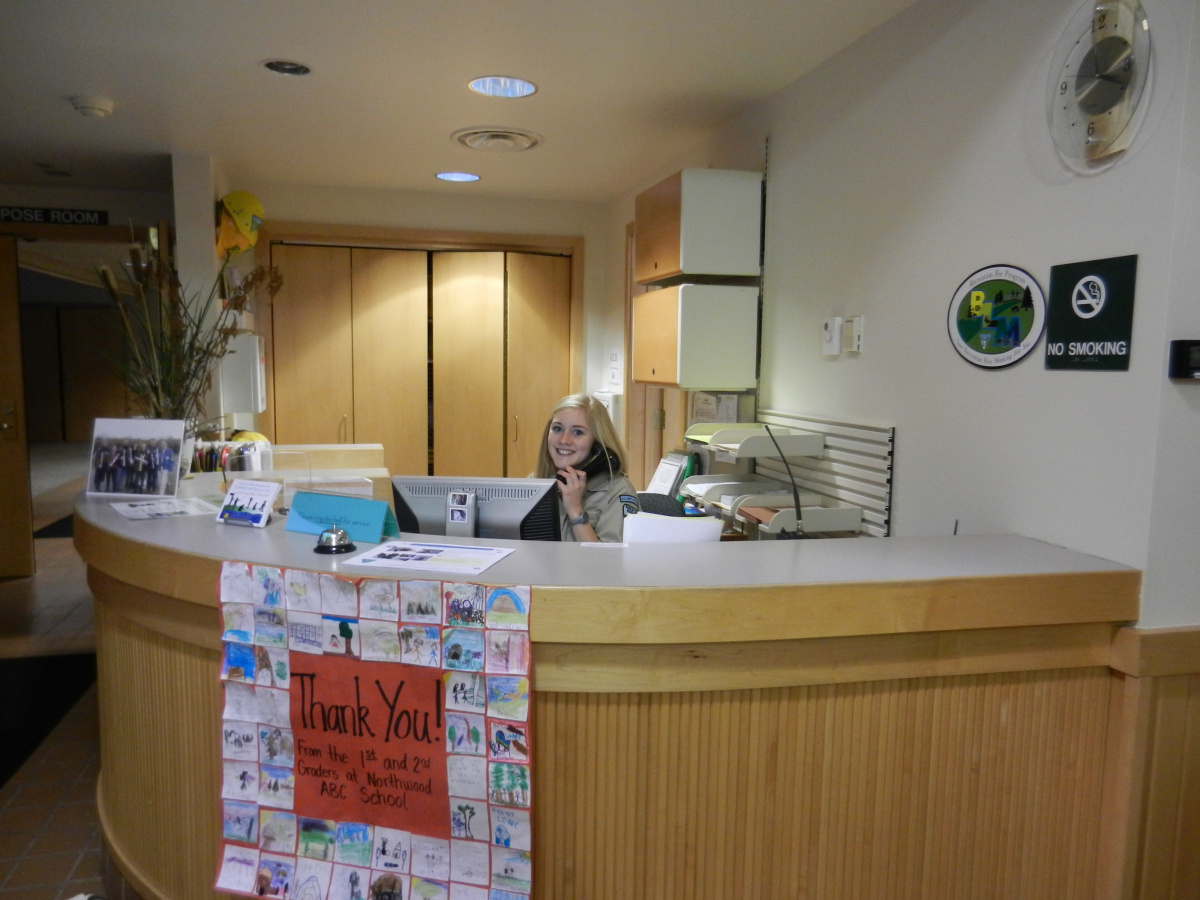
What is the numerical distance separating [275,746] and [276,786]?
87 millimetres

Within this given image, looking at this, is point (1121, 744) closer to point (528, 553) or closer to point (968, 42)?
point (528, 553)

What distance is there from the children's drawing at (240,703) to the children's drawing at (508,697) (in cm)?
54

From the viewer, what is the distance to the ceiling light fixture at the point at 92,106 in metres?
3.31

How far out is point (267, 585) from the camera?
1672 millimetres

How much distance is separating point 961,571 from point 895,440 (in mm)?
886

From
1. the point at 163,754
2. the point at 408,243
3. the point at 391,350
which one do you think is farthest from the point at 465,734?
the point at 408,243

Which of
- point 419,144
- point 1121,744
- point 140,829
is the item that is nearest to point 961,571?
point 1121,744

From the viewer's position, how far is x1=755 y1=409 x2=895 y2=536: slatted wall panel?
2.54 metres

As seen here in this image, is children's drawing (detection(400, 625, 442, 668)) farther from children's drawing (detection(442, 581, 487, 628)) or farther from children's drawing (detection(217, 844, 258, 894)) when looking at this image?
children's drawing (detection(217, 844, 258, 894))

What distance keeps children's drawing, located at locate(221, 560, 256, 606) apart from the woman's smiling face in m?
1.23

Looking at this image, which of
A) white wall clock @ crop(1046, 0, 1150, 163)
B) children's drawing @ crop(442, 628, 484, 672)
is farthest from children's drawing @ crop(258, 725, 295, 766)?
white wall clock @ crop(1046, 0, 1150, 163)

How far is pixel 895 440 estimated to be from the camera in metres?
2.50

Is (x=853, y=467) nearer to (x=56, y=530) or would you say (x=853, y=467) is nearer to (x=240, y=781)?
(x=240, y=781)

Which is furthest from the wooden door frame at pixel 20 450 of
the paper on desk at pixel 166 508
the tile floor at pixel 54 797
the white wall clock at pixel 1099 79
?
the white wall clock at pixel 1099 79
